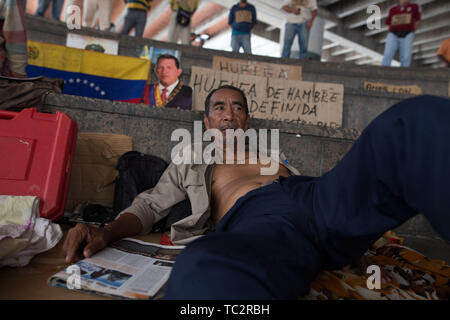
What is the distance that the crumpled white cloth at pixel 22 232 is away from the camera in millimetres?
1117

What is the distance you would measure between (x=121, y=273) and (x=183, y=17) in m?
5.95

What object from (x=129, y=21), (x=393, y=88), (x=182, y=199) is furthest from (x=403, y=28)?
(x=182, y=199)

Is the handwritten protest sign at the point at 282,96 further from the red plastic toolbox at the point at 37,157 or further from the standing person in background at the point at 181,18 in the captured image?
the red plastic toolbox at the point at 37,157

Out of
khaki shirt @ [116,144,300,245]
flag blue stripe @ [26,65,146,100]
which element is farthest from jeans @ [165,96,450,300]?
flag blue stripe @ [26,65,146,100]

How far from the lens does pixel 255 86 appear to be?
14.9 feet

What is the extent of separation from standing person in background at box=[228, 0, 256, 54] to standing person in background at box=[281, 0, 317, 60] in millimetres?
720

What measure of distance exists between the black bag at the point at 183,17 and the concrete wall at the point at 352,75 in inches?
52.9

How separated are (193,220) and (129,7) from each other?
521 cm

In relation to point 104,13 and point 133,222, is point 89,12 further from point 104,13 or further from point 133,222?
point 133,222

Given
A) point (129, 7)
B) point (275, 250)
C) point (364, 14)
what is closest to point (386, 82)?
point (129, 7)

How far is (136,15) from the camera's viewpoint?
17.9ft

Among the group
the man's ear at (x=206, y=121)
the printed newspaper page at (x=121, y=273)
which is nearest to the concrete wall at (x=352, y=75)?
the man's ear at (x=206, y=121)

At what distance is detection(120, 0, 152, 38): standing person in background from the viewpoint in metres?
5.40

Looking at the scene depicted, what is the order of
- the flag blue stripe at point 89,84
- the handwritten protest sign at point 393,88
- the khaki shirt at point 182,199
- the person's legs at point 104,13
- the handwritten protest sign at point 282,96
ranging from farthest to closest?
the person's legs at point 104,13 < the handwritten protest sign at point 393,88 < the handwritten protest sign at point 282,96 < the flag blue stripe at point 89,84 < the khaki shirt at point 182,199
